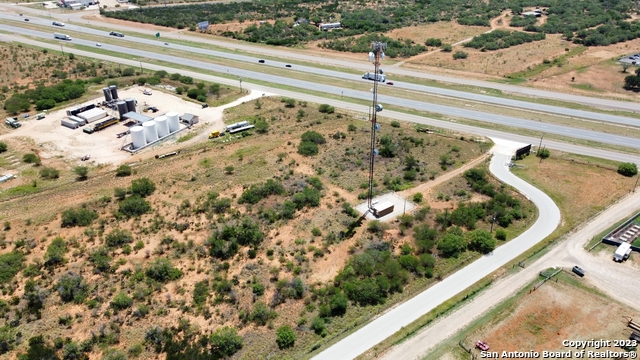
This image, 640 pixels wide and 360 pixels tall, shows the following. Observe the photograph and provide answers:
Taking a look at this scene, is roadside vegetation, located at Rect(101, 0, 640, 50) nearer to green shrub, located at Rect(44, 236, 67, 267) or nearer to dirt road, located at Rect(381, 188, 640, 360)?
dirt road, located at Rect(381, 188, 640, 360)

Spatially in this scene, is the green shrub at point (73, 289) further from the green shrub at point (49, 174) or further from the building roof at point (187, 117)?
the building roof at point (187, 117)

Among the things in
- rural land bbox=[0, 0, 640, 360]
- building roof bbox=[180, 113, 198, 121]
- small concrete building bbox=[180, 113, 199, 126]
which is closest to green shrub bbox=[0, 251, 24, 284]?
rural land bbox=[0, 0, 640, 360]

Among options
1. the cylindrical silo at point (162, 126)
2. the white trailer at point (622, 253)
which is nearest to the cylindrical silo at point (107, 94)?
the cylindrical silo at point (162, 126)

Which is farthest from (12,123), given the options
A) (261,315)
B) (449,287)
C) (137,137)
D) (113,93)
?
(449,287)

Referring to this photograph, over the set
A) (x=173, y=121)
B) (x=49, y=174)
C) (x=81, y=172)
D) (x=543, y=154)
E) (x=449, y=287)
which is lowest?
(x=449, y=287)

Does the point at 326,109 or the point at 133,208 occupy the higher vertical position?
the point at 326,109

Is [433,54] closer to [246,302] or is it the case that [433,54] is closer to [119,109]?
[119,109]

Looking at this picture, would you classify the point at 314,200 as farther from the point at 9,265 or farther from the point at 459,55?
the point at 459,55
